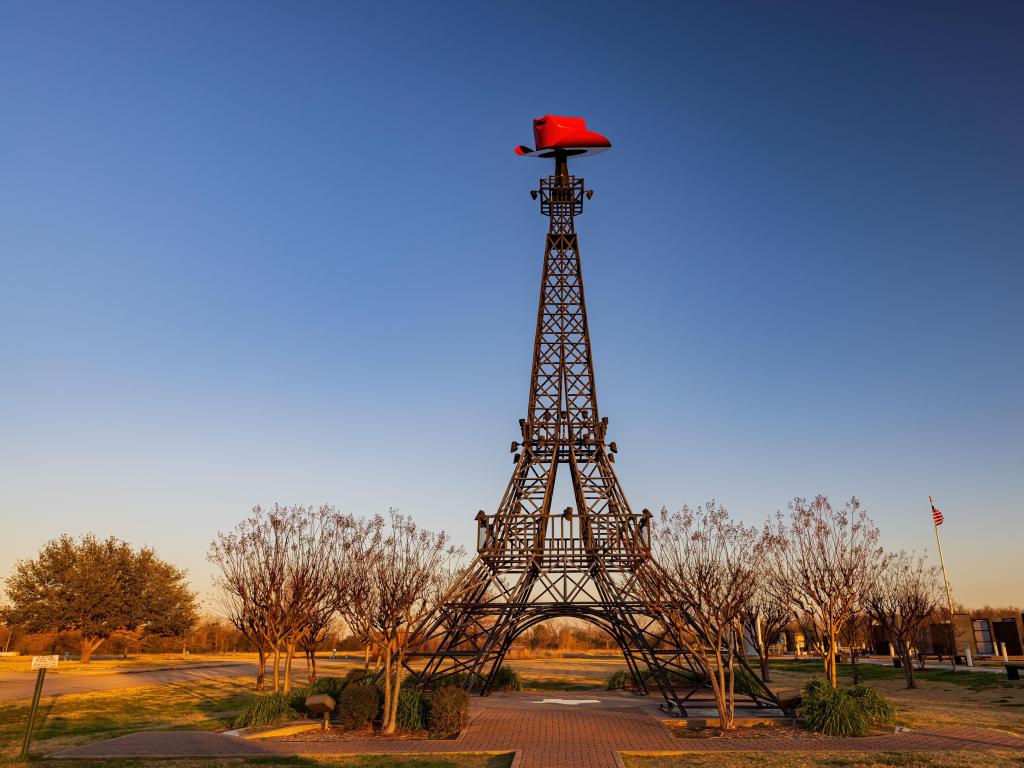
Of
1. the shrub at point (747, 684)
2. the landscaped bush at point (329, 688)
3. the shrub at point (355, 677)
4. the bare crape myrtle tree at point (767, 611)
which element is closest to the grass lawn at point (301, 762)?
the landscaped bush at point (329, 688)

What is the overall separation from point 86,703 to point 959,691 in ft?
115

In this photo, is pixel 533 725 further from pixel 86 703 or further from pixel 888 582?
pixel 888 582

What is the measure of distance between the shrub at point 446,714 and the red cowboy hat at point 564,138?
72.1ft

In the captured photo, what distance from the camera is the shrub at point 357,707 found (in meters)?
18.7

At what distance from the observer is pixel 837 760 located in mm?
14055

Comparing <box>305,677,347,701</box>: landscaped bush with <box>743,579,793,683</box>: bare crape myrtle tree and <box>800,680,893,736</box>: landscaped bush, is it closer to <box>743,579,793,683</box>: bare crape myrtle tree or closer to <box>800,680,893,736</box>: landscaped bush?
<box>800,680,893,736</box>: landscaped bush

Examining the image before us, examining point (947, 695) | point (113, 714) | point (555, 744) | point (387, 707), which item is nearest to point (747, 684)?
point (555, 744)

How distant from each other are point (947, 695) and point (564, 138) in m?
28.1

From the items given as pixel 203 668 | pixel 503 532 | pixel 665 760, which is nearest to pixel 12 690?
pixel 203 668

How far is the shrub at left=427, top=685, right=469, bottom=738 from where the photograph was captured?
1805 cm

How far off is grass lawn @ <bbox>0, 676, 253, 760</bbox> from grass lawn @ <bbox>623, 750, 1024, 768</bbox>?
1304cm

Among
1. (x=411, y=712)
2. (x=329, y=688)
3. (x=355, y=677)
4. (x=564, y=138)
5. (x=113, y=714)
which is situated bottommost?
(x=113, y=714)

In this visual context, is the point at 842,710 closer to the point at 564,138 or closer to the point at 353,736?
the point at 353,736

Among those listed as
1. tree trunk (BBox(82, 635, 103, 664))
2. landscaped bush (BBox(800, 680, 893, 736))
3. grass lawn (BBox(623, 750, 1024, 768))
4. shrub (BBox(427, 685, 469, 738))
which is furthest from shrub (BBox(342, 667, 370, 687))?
tree trunk (BBox(82, 635, 103, 664))
